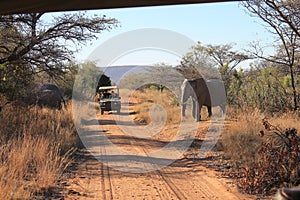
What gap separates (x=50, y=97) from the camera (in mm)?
19125

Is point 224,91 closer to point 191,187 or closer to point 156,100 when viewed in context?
point 156,100

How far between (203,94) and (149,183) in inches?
402

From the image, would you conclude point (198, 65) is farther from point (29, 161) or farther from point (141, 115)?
point (29, 161)

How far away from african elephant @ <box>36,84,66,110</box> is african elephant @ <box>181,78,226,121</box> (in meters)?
5.55

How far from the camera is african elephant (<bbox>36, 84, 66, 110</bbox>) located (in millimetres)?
18406

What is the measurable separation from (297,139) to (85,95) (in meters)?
17.8

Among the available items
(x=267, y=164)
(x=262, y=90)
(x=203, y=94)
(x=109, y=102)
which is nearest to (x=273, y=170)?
(x=267, y=164)

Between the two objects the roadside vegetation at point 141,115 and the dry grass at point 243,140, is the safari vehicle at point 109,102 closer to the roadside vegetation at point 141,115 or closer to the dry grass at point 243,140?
the roadside vegetation at point 141,115

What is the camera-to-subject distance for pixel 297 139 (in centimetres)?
751

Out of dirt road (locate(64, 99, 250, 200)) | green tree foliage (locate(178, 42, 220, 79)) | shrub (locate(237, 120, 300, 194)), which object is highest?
green tree foliage (locate(178, 42, 220, 79))

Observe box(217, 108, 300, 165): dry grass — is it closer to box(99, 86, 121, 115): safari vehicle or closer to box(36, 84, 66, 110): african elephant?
box(36, 84, 66, 110): african elephant

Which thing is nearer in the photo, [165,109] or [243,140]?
[243,140]

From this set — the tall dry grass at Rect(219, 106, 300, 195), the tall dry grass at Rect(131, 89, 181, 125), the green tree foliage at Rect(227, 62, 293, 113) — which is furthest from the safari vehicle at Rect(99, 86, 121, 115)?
the tall dry grass at Rect(219, 106, 300, 195)

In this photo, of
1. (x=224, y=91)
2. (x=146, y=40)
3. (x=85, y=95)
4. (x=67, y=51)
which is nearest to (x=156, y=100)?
(x=85, y=95)
